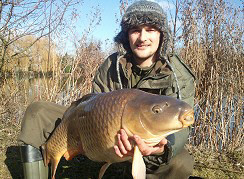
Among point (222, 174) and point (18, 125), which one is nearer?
point (222, 174)

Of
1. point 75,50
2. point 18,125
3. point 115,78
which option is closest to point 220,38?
point 115,78

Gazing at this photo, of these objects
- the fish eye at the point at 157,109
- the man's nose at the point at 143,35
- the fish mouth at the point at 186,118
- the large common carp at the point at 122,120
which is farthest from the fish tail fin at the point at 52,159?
the man's nose at the point at 143,35

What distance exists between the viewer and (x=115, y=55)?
2.27m

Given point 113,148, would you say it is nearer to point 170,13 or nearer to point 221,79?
point 221,79

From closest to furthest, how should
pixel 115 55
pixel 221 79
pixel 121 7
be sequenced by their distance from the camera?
pixel 115 55 < pixel 221 79 < pixel 121 7

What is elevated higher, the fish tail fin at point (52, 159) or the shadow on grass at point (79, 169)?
the fish tail fin at point (52, 159)

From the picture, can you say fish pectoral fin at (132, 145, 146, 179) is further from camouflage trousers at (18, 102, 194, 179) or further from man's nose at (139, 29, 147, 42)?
man's nose at (139, 29, 147, 42)

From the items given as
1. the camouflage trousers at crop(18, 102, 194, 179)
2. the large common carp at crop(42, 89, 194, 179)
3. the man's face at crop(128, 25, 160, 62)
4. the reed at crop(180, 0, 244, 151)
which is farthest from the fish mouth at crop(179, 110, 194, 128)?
the reed at crop(180, 0, 244, 151)

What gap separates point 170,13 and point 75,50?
1593mm

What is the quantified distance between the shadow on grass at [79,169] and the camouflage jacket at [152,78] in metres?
0.55

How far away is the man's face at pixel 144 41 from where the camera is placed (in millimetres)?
1993

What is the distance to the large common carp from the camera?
1.11 m

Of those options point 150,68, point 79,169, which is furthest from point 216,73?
point 79,169

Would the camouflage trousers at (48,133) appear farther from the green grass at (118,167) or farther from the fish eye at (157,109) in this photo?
the fish eye at (157,109)
